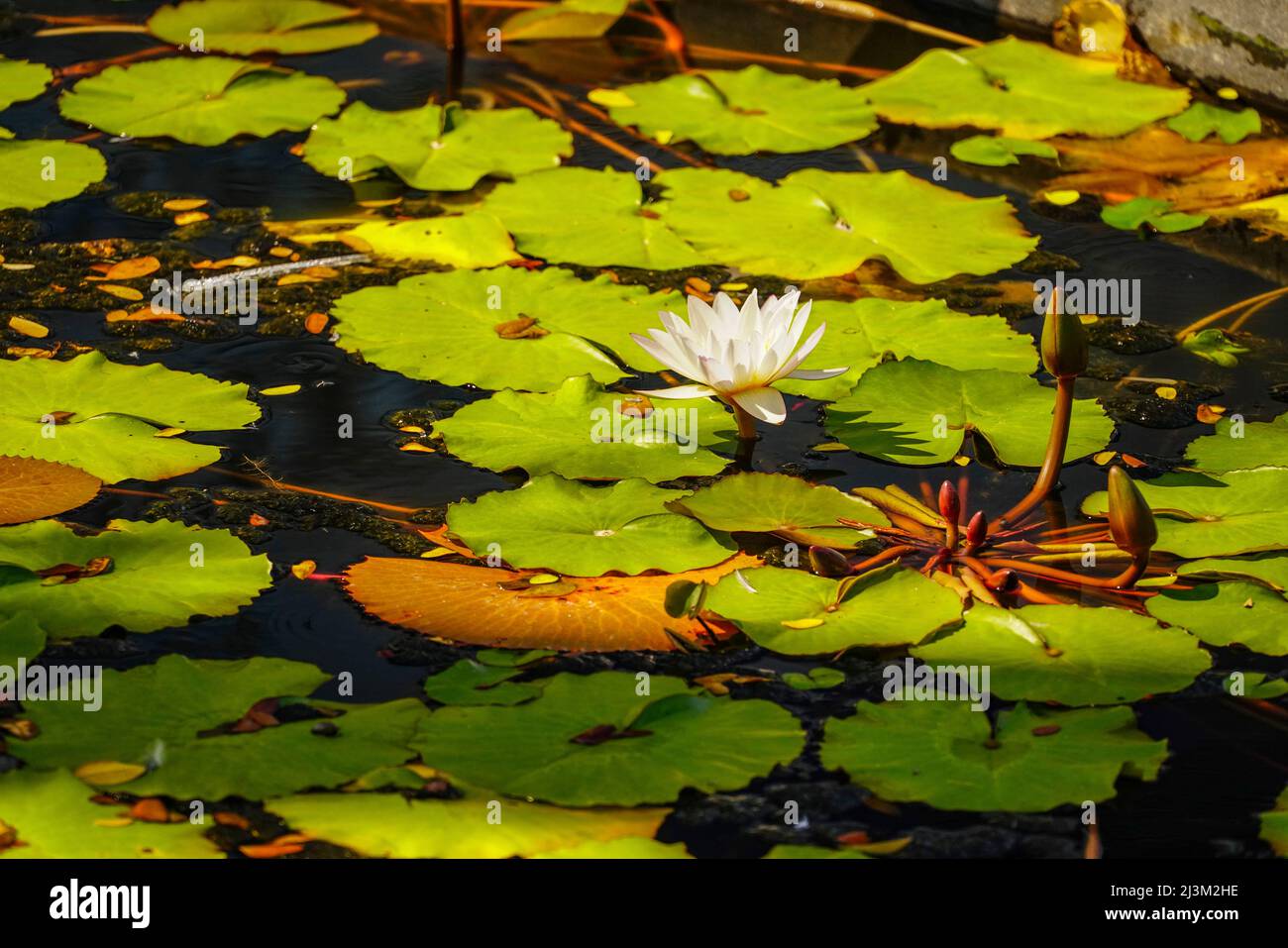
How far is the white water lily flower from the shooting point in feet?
7.04

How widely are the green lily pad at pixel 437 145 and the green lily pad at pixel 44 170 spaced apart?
1.49 feet

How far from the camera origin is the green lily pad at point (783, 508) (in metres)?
2.05

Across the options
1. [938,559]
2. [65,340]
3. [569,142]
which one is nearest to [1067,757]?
[938,559]

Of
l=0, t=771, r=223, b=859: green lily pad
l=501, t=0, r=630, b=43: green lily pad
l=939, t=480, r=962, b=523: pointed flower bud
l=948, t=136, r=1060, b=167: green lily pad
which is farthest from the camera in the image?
l=501, t=0, r=630, b=43: green lily pad

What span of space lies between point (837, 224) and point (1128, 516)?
1.28 m

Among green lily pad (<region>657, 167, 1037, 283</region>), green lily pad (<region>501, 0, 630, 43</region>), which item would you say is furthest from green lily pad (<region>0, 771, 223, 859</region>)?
green lily pad (<region>501, 0, 630, 43</region>)

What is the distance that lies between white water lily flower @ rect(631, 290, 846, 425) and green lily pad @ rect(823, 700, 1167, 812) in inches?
22.3

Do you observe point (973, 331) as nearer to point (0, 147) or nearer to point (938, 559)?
point (938, 559)

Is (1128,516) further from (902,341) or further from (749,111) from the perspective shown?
(749,111)

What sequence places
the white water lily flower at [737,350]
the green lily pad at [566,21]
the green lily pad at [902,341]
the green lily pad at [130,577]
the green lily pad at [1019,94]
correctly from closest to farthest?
the green lily pad at [130,577] < the white water lily flower at [737,350] < the green lily pad at [902,341] < the green lily pad at [1019,94] < the green lily pad at [566,21]

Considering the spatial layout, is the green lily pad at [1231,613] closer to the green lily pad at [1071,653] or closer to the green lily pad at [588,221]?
the green lily pad at [1071,653]

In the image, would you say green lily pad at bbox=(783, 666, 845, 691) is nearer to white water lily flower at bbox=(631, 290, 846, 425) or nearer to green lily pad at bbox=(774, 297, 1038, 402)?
white water lily flower at bbox=(631, 290, 846, 425)

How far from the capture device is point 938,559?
6.55 ft
